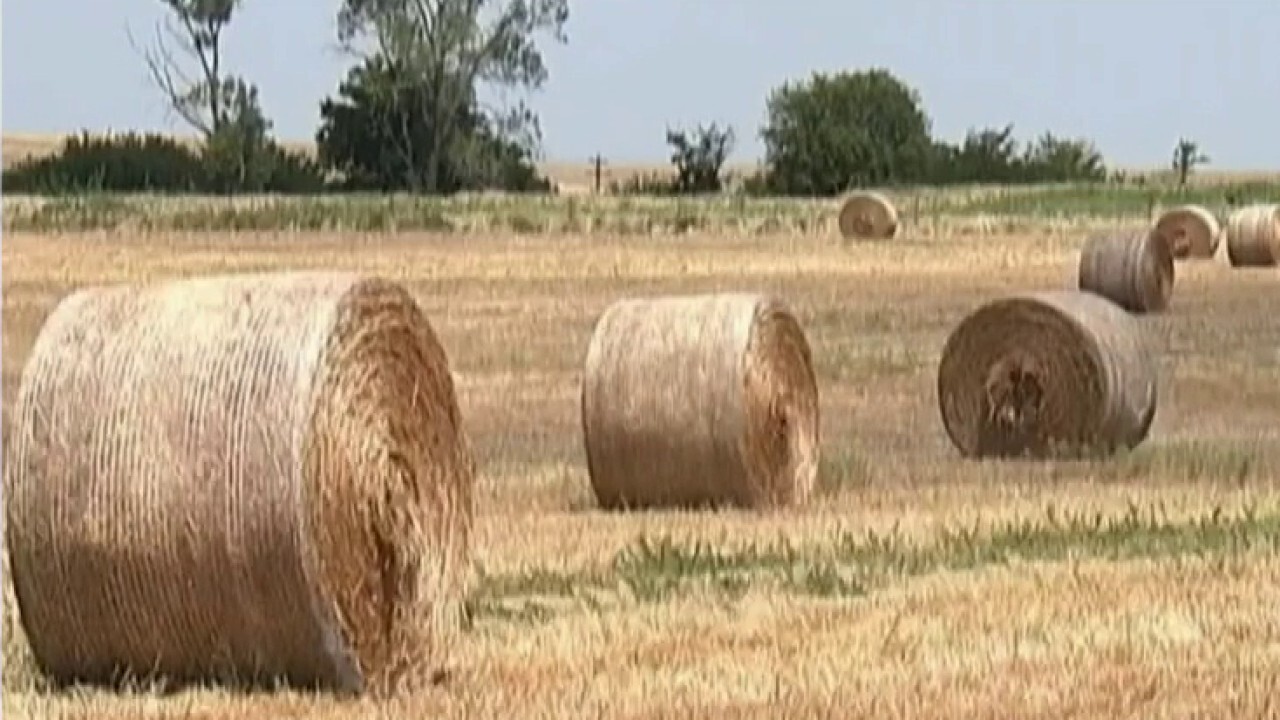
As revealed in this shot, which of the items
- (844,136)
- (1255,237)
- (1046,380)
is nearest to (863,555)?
(1046,380)

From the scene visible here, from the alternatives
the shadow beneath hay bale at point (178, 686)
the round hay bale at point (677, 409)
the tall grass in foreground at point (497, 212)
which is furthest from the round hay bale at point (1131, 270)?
the shadow beneath hay bale at point (178, 686)

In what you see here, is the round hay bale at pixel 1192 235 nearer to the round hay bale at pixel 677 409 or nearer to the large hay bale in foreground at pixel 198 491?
the round hay bale at pixel 677 409

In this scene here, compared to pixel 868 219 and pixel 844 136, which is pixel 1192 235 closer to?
pixel 868 219

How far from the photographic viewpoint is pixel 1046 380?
1644 centimetres

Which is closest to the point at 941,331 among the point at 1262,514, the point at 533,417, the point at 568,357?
the point at 568,357

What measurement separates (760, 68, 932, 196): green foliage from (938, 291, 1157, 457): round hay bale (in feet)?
173

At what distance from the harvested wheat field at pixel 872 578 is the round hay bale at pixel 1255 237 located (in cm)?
1174

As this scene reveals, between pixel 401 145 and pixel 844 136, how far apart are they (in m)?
13.6

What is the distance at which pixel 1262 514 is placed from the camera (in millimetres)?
12742

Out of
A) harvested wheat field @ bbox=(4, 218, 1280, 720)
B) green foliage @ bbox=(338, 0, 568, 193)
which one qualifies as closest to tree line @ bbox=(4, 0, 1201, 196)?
green foliage @ bbox=(338, 0, 568, 193)

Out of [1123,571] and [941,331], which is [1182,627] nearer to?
[1123,571]

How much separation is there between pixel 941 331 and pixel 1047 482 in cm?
1126

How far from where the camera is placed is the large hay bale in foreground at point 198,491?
25.8ft

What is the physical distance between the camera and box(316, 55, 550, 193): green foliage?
2486 inches
